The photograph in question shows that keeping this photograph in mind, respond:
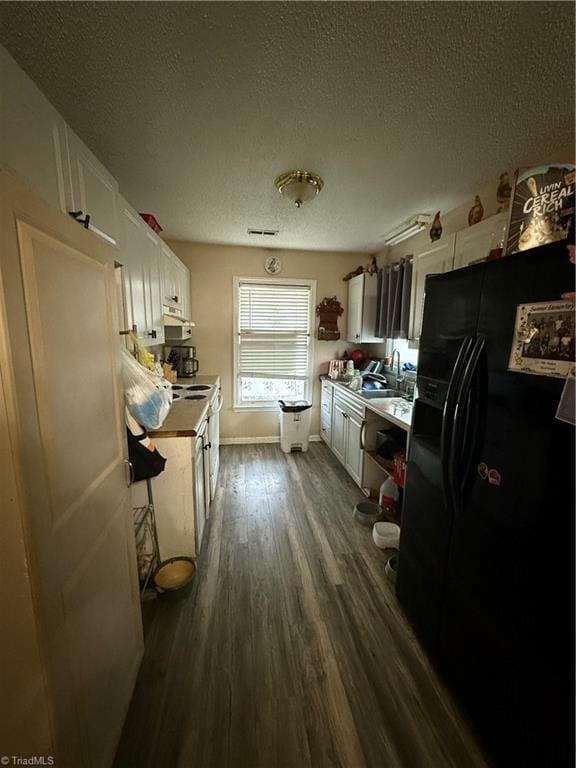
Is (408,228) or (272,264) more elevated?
(408,228)

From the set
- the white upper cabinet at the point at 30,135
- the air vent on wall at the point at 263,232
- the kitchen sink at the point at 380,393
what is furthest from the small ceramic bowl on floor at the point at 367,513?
the air vent on wall at the point at 263,232

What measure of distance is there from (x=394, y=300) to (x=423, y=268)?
1.99 ft

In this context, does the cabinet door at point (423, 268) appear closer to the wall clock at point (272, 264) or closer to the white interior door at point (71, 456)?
the wall clock at point (272, 264)

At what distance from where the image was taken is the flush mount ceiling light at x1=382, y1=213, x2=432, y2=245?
2.56 meters

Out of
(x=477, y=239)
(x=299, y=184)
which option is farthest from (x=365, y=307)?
(x=299, y=184)

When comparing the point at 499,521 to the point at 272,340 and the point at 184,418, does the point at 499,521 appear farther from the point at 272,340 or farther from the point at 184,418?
the point at 272,340

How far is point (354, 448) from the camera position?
2.98 metres

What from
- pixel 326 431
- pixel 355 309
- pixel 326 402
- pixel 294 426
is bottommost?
pixel 326 431

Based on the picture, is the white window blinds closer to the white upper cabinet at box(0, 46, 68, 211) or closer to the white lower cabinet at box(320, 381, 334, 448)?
the white lower cabinet at box(320, 381, 334, 448)

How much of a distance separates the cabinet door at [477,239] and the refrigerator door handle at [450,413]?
1.00 meters

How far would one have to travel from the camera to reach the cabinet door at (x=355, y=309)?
3.52m

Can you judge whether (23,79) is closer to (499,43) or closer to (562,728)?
(499,43)

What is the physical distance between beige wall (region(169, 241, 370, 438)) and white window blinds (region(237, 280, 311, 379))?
0.14 metres

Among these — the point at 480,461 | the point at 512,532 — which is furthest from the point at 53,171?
the point at 512,532
